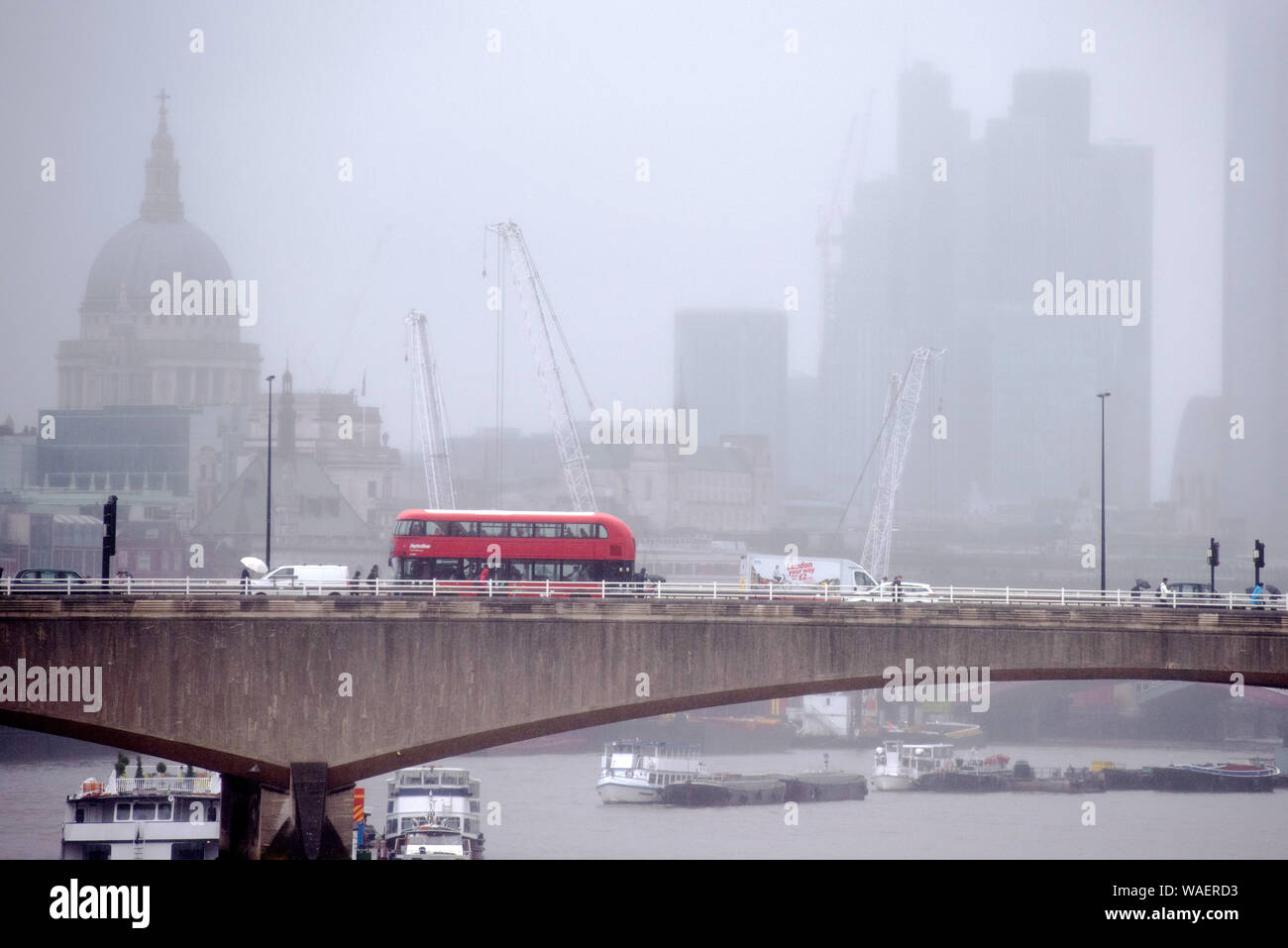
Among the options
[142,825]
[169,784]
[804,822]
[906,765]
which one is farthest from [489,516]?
[906,765]

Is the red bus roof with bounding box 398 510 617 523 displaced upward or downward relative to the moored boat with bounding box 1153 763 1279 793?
upward

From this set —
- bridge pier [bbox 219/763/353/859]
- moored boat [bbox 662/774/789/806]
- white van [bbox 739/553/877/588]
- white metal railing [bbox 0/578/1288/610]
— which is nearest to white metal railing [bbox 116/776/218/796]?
white metal railing [bbox 0/578/1288/610]

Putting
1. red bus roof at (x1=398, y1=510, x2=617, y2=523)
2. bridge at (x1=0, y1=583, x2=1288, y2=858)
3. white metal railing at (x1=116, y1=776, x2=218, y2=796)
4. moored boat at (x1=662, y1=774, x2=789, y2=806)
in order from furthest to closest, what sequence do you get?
moored boat at (x1=662, y1=774, x2=789, y2=806) → white metal railing at (x1=116, y1=776, x2=218, y2=796) → red bus roof at (x1=398, y1=510, x2=617, y2=523) → bridge at (x1=0, y1=583, x2=1288, y2=858)

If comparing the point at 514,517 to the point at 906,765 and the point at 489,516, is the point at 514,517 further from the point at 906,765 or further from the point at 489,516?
the point at 906,765

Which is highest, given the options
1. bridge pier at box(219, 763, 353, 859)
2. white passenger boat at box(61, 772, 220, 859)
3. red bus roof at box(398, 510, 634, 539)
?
red bus roof at box(398, 510, 634, 539)

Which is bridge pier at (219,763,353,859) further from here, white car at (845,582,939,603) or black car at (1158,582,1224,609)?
black car at (1158,582,1224,609)

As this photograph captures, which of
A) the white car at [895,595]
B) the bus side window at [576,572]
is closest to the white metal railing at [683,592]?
the white car at [895,595]

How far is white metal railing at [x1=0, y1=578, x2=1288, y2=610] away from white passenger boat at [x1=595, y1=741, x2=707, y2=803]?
167 ft

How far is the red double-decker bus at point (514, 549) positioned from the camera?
64.2 m

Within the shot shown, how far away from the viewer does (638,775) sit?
107 meters

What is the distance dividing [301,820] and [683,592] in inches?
615

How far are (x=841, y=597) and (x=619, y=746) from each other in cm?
5969

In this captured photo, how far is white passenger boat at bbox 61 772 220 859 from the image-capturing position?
68.2 meters
